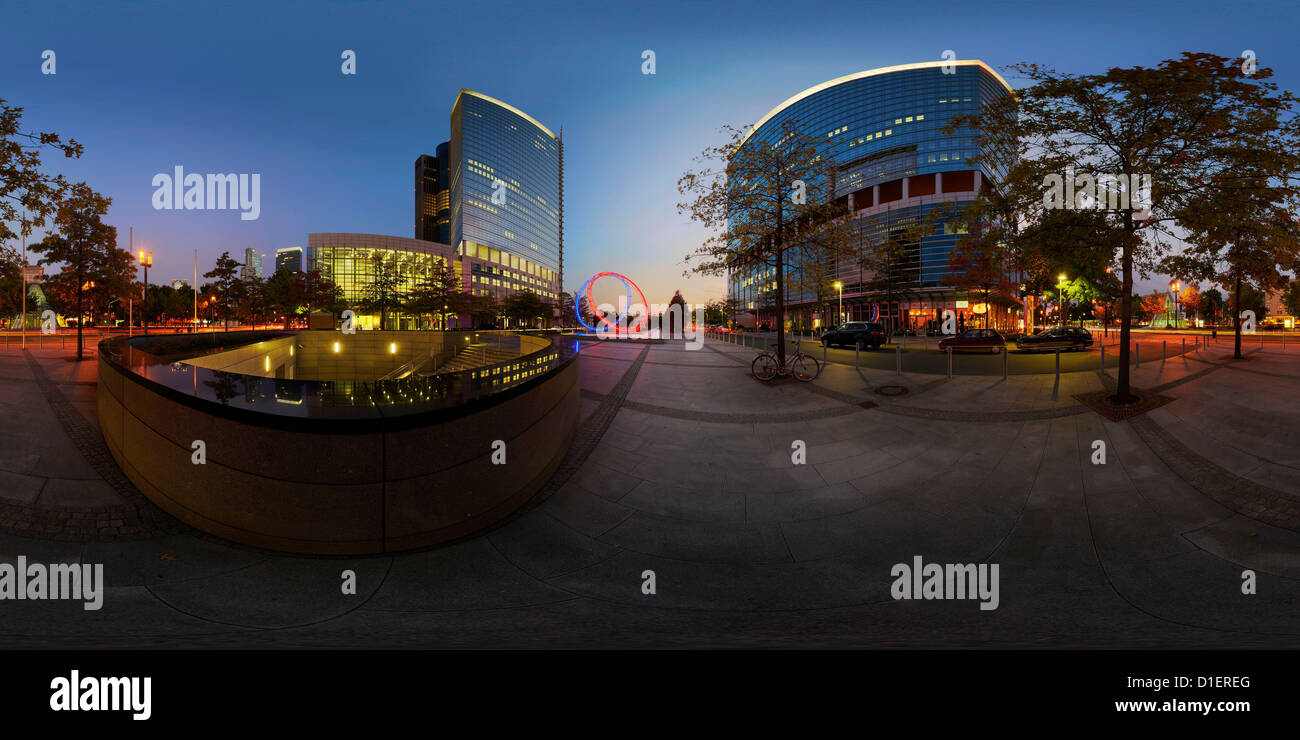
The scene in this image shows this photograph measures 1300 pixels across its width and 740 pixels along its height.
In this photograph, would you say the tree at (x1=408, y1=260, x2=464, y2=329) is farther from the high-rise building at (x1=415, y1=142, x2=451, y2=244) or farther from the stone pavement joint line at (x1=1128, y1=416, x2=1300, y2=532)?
the high-rise building at (x1=415, y1=142, x2=451, y2=244)

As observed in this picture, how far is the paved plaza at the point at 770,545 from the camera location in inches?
153

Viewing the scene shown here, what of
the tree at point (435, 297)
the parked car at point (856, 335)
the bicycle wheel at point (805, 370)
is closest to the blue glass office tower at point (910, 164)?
the parked car at point (856, 335)

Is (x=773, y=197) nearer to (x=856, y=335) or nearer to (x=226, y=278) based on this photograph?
(x=856, y=335)

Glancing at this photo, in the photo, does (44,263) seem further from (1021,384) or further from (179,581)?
(1021,384)

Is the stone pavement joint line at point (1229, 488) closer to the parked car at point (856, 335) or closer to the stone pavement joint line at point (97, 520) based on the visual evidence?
the stone pavement joint line at point (97, 520)

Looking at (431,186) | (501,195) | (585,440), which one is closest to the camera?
(585,440)

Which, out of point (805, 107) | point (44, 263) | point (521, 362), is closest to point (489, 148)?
point (805, 107)

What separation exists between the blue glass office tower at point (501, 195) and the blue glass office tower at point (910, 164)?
245 ft

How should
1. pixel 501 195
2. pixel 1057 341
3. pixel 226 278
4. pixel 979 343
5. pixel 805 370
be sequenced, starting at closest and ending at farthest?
pixel 805 370 < pixel 979 343 < pixel 1057 341 < pixel 226 278 < pixel 501 195

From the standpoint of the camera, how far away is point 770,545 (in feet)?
17.3

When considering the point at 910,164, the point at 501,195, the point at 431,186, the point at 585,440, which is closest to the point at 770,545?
the point at 585,440

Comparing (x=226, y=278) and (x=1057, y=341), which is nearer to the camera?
Answer: (x=1057, y=341)

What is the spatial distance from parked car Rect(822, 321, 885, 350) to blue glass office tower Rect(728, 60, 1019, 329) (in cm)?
2892

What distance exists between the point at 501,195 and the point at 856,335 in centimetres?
11098
